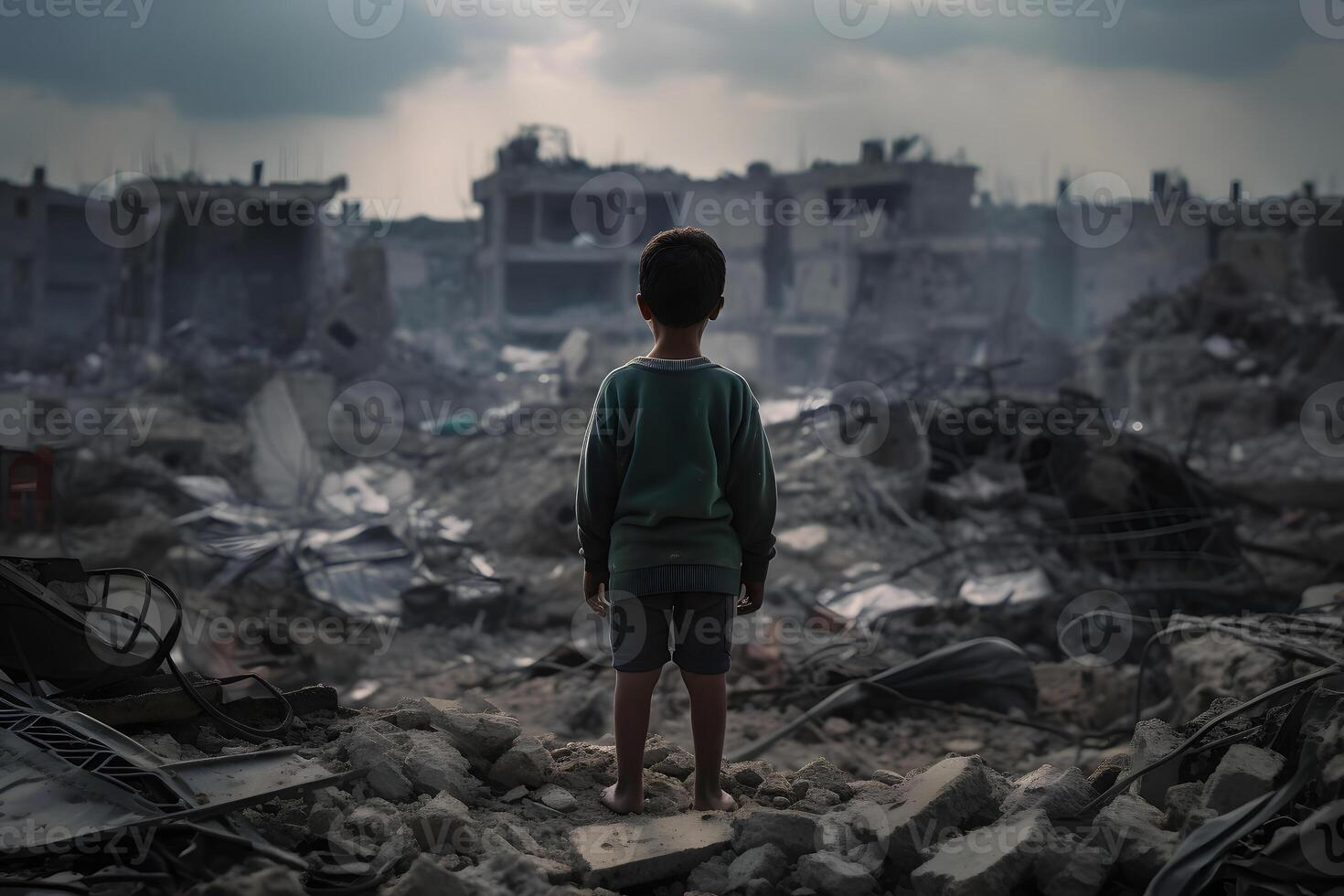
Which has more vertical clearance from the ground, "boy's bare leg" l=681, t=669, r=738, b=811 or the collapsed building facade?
the collapsed building facade

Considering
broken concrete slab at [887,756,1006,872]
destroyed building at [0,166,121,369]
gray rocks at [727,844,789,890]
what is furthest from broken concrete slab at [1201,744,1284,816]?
destroyed building at [0,166,121,369]

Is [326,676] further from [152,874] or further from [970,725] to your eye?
[152,874]

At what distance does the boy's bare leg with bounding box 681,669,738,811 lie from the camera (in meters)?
2.28

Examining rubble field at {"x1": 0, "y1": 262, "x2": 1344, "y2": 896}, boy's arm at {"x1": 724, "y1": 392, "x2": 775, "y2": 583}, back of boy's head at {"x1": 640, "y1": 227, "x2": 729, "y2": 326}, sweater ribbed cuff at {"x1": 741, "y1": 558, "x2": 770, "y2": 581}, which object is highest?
back of boy's head at {"x1": 640, "y1": 227, "x2": 729, "y2": 326}

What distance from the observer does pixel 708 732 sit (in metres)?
2.29

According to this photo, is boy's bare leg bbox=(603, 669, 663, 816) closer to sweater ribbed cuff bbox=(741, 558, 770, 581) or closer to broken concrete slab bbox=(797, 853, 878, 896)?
sweater ribbed cuff bbox=(741, 558, 770, 581)

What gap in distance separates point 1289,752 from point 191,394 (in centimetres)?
1546

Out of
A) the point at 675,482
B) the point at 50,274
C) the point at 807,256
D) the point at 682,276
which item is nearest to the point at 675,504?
the point at 675,482

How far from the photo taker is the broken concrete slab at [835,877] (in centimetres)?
189

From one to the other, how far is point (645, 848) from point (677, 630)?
0.46 m

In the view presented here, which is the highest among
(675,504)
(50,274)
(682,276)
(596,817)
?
(50,274)

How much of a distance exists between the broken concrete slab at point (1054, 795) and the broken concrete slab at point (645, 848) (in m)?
0.62

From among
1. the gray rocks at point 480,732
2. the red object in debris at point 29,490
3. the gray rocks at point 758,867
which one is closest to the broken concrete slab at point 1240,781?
the gray rocks at point 758,867

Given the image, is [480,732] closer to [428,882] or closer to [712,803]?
[712,803]
